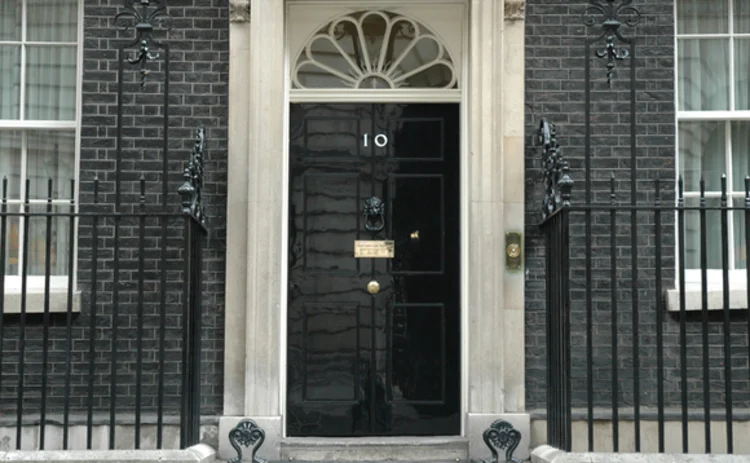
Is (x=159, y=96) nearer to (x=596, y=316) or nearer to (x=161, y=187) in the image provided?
(x=161, y=187)

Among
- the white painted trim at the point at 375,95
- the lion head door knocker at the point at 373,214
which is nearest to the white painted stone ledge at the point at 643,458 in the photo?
the lion head door knocker at the point at 373,214

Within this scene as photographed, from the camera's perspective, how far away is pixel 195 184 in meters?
7.28

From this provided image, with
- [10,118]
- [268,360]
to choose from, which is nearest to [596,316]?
[268,360]

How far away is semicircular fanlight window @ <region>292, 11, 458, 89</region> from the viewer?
8.25 meters

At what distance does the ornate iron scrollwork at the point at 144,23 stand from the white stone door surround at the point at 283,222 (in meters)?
0.52

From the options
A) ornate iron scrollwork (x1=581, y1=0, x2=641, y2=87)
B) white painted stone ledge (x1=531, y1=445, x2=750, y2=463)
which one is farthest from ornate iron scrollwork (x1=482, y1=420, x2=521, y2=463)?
ornate iron scrollwork (x1=581, y1=0, x2=641, y2=87)

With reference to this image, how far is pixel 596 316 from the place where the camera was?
7.79 metres

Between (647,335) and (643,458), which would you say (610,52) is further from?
(643,458)

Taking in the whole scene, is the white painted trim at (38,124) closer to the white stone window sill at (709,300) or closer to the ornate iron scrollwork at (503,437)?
the ornate iron scrollwork at (503,437)

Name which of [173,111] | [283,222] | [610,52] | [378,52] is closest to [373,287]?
[283,222]

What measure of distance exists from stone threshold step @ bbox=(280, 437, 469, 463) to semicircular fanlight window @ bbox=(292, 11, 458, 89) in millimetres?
2624

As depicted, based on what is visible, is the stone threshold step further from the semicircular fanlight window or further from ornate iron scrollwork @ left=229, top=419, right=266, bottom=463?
the semicircular fanlight window

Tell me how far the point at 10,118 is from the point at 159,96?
3.83ft

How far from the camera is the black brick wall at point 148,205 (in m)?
7.74
